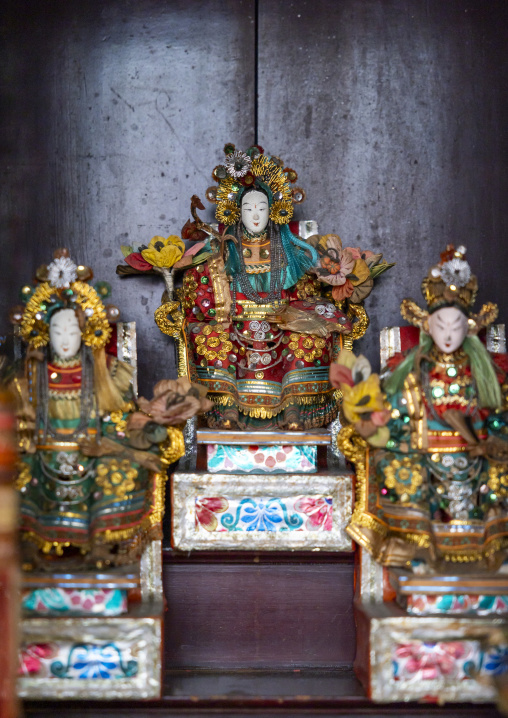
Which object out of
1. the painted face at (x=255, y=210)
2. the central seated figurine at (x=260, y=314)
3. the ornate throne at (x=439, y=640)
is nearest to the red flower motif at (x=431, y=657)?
the ornate throne at (x=439, y=640)

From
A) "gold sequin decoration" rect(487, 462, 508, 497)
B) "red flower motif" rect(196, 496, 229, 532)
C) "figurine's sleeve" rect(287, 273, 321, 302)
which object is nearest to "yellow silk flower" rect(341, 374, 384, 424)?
"gold sequin decoration" rect(487, 462, 508, 497)

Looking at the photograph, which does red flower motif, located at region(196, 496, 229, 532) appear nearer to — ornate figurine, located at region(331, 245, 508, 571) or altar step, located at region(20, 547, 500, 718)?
altar step, located at region(20, 547, 500, 718)

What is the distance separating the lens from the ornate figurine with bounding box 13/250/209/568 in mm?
2924

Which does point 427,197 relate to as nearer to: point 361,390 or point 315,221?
point 315,221

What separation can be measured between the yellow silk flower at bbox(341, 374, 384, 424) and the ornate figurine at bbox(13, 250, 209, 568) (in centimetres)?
51

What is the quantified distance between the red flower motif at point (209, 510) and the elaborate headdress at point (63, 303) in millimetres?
679

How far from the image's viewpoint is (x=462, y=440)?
302 cm

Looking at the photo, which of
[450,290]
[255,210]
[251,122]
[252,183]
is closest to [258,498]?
[450,290]

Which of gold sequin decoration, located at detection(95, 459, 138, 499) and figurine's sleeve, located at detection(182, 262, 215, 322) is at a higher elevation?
figurine's sleeve, located at detection(182, 262, 215, 322)

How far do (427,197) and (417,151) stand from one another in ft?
0.68

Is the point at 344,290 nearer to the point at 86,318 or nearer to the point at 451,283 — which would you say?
the point at 451,283

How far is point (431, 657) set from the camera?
2.81m

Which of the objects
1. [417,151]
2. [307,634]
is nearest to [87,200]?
[417,151]

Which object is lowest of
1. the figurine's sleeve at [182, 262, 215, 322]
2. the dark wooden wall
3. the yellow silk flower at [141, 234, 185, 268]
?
the figurine's sleeve at [182, 262, 215, 322]
